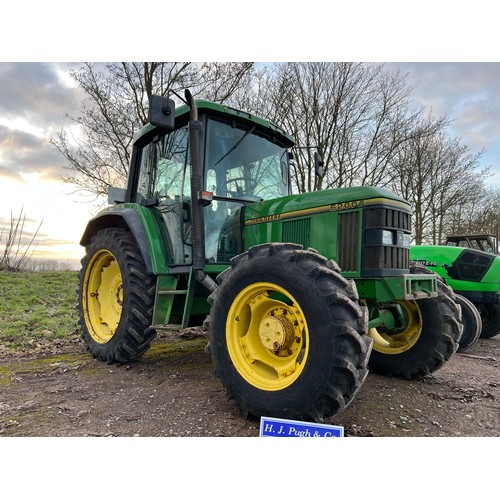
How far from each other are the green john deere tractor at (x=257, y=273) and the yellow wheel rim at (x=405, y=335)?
11 mm

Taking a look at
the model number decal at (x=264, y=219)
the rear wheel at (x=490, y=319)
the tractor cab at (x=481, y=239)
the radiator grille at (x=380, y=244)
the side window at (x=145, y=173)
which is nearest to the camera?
the radiator grille at (x=380, y=244)

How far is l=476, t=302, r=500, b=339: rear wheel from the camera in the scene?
686 centimetres

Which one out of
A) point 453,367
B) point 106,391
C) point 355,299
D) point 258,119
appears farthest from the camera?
point 453,367

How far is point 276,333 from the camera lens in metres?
2.76

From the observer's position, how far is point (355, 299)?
2523 millimetres

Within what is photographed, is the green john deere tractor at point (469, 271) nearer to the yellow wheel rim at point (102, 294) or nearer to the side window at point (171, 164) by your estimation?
the side window at point (171, 164)

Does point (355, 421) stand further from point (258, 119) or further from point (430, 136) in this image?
point (430, 136)

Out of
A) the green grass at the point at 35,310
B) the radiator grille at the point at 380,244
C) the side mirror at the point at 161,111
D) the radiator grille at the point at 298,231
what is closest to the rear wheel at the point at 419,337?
the radiator grille at the point at 380,244

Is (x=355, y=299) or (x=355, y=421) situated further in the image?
(x=355, y=421)

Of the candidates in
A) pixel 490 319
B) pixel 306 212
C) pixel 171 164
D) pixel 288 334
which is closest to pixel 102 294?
pixel 171 164

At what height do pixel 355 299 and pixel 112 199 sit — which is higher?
pixel 112 199

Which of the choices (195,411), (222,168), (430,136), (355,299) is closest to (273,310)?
(355,299)

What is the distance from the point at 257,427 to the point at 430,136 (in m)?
14.7

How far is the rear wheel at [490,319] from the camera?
22.5 ft
